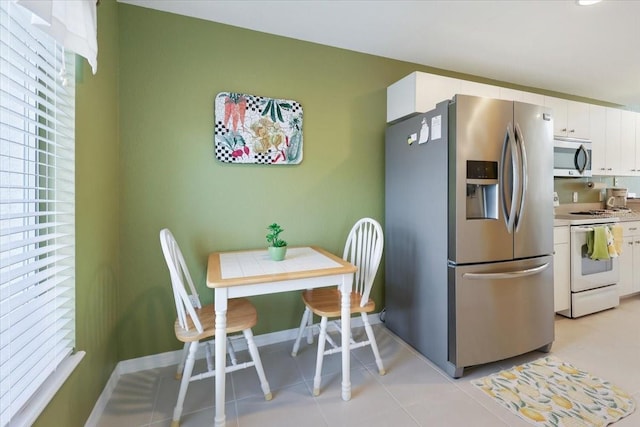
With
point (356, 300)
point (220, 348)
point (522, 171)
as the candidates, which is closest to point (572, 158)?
point (522, 171)

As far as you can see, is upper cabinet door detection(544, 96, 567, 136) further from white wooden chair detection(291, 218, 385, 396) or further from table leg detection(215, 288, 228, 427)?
table leg detection(215, 288, 228, 427)

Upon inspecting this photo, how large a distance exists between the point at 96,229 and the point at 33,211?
16.4 inches

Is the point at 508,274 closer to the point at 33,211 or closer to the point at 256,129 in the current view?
the point at 256,129

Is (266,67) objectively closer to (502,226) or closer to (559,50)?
(502,226)

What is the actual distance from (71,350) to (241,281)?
29.8 inches

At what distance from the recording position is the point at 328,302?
1.90 metres

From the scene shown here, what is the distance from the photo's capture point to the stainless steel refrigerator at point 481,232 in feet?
5.94

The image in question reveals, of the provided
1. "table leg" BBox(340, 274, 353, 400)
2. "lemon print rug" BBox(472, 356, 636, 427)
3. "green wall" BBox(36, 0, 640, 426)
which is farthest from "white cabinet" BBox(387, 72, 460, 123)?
"lemon print rug" BBox(472, 356, 636, 427)

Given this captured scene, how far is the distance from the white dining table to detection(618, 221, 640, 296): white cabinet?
3.26 meters

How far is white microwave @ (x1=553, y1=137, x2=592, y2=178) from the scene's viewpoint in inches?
118

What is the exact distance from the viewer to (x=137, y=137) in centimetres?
191

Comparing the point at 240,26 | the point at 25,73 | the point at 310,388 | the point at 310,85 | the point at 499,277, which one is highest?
the point at 240,26

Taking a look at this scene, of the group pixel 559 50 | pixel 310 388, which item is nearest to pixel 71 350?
pixel 310 388

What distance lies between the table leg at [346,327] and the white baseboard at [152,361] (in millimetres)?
773
